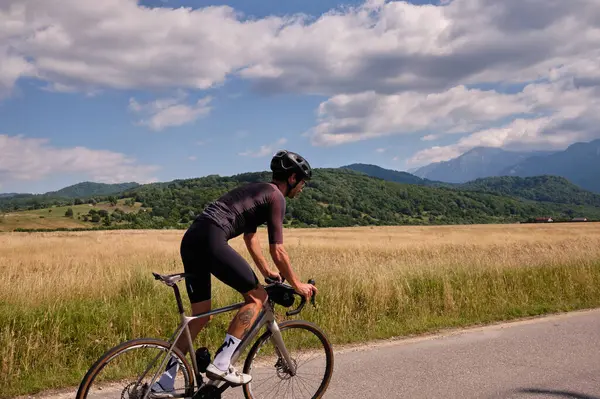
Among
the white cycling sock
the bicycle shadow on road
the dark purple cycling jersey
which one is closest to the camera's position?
the white cycling sock

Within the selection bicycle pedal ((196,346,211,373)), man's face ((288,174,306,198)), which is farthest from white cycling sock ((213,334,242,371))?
man's face ((288,174,306,198))

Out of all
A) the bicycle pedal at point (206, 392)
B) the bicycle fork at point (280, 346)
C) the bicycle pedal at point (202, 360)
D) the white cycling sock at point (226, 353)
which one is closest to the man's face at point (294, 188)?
the bicycle fork at point (280, 346)

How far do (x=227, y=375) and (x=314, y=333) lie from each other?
3.28ft

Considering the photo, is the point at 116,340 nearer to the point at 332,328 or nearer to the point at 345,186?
the point at 332,328

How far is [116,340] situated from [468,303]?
6305 mm

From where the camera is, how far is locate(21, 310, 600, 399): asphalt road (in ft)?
15.3

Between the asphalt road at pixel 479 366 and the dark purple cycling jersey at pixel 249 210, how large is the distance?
6.02 ft

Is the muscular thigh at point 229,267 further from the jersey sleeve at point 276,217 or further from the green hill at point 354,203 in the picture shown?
the green hill at point 354,203

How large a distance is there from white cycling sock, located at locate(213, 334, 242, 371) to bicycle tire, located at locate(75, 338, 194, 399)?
254mm

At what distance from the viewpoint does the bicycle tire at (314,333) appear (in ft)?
13.1

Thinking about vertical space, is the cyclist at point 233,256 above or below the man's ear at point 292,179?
below

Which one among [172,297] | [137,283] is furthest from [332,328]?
[137,283]

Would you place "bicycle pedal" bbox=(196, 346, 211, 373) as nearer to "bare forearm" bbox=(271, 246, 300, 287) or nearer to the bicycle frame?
the bicycle frame

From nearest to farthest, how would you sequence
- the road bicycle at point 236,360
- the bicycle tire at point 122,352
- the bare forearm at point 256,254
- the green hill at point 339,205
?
the bicycle tire at point 122,352, the road bicycle at point 236,360, the bare forearm at point 256,254, the green hill at point 339,205
